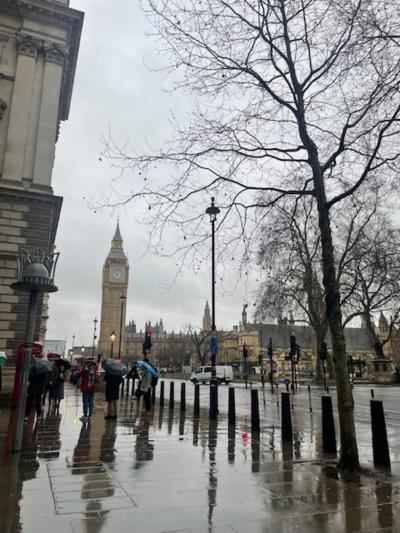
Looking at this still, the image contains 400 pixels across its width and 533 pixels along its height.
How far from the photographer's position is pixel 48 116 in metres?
25.5

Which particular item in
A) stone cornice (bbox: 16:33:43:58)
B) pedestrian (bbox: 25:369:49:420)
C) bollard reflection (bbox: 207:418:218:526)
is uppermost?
stone cornice (bbox: 16:33:43:58)

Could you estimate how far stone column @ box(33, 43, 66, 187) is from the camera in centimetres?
2439

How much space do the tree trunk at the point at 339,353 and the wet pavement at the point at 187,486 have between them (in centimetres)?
37

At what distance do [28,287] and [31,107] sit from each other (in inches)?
818

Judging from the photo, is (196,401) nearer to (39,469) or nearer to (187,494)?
(39,469)

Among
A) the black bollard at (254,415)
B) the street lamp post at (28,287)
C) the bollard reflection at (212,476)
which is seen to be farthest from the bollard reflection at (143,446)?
the black bollard at (254,415)

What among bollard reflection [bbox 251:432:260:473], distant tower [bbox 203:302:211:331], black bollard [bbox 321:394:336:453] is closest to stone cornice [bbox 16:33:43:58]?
bollard reflection [bbox 251:432:260:473]

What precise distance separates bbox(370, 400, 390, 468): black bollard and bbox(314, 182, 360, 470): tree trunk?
481 millimetres

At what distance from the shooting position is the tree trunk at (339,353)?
6980mm

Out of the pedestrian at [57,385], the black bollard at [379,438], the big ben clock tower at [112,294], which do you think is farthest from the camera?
the big ben clock tower at [112,294]

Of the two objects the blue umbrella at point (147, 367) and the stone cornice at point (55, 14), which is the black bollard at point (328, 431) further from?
the stone cornice at point (55, 14)

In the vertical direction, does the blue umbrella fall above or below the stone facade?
below

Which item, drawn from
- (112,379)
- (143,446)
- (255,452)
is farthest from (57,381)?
(255,452)

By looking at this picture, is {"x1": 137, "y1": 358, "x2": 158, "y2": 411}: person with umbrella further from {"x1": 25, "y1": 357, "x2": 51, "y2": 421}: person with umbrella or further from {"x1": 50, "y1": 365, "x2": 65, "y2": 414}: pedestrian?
{"x1": 25, "y1": 357, "x2": 51, "y2": 421}: person with umbrella
